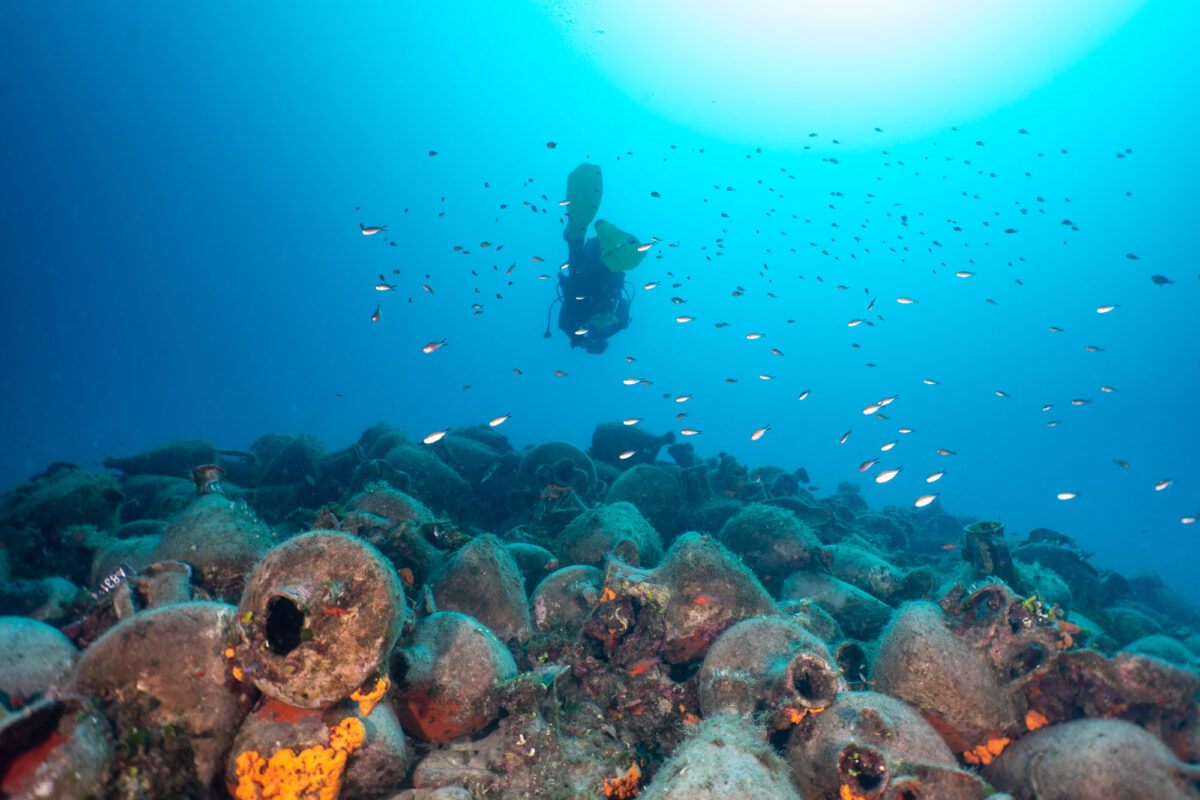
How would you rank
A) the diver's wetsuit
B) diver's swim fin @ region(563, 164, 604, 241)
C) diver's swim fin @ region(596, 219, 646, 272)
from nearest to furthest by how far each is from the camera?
1. diver's swim fin @ region(596, 219, 646, 272)
2. diver's swim fin @ region(563, 164, 604, 241)
3. the diver's wetsuit

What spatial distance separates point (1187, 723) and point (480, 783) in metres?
6.07

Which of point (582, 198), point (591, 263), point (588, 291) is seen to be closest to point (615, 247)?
point (591, 263)

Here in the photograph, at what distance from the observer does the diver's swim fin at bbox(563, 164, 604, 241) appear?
763 inches

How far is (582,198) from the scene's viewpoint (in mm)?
19344

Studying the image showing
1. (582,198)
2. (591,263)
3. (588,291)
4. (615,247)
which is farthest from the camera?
(588,291)

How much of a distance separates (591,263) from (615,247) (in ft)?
5.56

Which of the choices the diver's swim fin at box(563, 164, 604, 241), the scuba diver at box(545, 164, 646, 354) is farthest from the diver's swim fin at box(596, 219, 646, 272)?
the diver's swim fin at box(563, 164, 604, 241)

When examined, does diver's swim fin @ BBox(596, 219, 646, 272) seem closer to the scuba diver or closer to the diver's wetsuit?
the scuba diver

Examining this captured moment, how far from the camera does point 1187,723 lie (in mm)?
4336

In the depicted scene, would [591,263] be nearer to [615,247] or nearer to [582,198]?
[615,247]

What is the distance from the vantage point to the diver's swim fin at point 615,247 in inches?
714

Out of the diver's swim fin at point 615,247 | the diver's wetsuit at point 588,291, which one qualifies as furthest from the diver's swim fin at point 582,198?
the diver's swim fin at point 615,247

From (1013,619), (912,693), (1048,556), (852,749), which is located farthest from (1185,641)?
(852,749)

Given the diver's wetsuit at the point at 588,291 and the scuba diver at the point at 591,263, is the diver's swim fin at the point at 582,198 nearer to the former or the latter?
the scuba diver at the point at 591,263
